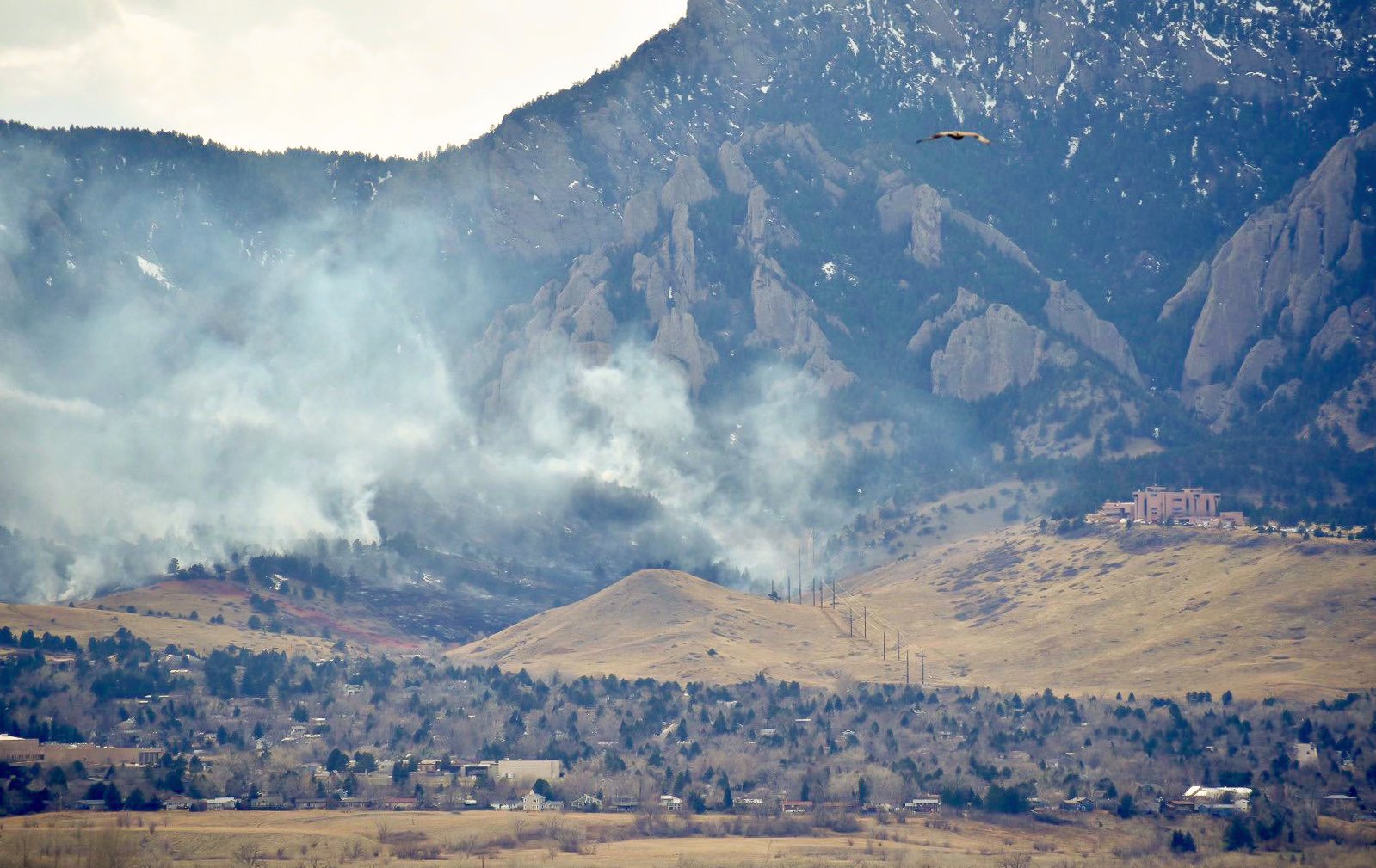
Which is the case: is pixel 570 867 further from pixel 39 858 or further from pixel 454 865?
pixel 39 858

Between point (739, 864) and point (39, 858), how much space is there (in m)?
61.9

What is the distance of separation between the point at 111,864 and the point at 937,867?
74.0 m

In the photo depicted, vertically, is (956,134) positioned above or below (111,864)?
above

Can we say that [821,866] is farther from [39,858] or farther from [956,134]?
[956,134]

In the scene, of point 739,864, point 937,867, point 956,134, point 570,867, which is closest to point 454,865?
point 570,867

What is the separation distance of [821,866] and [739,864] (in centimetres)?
764

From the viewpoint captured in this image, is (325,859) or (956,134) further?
(325,859)

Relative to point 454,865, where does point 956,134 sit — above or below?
above

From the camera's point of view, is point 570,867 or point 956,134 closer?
point 956,134

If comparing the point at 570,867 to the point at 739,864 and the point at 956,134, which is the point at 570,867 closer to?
the point at 739,864

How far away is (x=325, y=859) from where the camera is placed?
19962 cm

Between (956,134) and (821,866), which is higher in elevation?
(956,134)

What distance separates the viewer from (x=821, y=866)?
19912 centimetres

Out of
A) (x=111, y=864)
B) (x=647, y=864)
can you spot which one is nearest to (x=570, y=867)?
(x=647, y=864)
